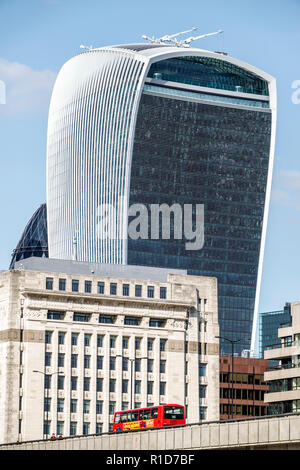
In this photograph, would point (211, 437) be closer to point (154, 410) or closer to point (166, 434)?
point (166, 434)

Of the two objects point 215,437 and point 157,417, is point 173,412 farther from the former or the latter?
point 215,437

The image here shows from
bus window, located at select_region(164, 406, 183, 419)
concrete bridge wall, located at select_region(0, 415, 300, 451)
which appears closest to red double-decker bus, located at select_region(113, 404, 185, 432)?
bus window, located at select_region(164, 406, 183, 419)

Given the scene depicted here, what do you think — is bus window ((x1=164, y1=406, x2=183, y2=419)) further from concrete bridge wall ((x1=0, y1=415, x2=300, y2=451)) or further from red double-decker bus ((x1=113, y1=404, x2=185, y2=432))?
concrete bridge wall ((x1=0, y1=415, x2=300, y2=451))

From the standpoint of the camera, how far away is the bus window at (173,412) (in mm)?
155000

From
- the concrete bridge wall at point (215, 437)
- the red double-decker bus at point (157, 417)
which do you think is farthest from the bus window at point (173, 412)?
the concrete bridge wall at point (215, 437)

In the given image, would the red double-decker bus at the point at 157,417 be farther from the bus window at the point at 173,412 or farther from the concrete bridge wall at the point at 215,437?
the concrete bridge wall at the point at 215,437

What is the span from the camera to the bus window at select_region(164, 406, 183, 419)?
155m

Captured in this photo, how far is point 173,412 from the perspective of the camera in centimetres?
15538
